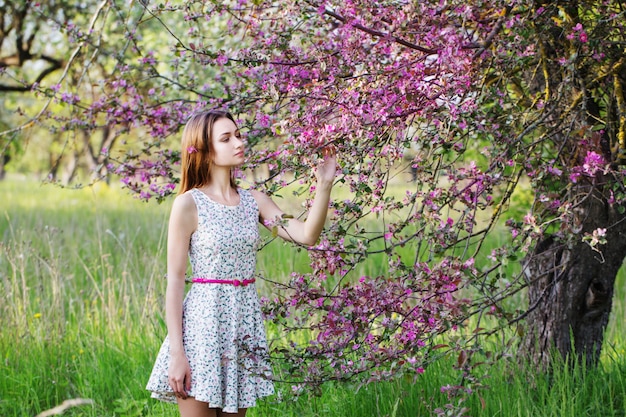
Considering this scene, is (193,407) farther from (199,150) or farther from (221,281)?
(199,150)

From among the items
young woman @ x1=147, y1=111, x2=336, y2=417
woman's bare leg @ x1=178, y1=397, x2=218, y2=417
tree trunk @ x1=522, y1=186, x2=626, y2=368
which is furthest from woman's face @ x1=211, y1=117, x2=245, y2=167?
tree trunk @ x1=522, y1=186, x2=626, y2=368

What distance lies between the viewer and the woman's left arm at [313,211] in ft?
8.14

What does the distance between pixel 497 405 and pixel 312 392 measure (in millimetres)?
1124

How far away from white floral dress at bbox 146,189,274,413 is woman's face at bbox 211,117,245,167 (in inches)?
5.8

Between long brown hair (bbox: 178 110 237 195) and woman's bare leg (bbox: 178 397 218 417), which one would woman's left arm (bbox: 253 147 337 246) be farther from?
woman's bare leg (bbox: 178 397 218 417)

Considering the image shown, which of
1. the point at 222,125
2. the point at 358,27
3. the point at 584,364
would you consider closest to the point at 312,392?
the point at 222,125

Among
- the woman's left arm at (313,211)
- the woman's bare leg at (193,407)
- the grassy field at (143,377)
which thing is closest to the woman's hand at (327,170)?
the woman's left arm at (313,211)

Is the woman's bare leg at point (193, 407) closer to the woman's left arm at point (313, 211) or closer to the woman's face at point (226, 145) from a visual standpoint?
the woman's left arm at point (313, 211)

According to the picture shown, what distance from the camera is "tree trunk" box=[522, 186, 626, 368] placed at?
361 centimetres

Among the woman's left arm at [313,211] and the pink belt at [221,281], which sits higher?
the woman's left arm at [313,211]

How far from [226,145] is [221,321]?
2.05ft

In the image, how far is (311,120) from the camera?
238 centimetres

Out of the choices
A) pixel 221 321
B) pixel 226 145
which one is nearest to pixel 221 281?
pixel 221 321

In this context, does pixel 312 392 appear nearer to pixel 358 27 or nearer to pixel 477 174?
pixel 477 174
